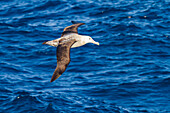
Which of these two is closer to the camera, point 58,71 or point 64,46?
point 58,71

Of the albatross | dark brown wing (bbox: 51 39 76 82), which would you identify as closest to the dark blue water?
the albatross

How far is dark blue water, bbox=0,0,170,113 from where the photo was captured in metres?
28.9

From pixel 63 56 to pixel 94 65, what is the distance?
51.1 ft

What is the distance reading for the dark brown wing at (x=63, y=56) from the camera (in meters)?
15.1

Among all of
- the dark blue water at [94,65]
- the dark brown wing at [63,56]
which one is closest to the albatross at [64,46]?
A: the dark brown wing at [63,56]

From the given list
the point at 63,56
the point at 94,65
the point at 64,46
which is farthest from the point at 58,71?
the point at 94,65

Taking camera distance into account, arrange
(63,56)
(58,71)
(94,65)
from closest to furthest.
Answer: (58,71), (63,56), (94,65)

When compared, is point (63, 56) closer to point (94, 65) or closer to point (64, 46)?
point (64, 46)

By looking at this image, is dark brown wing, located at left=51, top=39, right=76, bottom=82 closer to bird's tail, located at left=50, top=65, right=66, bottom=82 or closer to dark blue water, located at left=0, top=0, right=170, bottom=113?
bird's tail, located at left=50, top=65, right=66, bottom=82

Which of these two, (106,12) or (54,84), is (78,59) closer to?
(54,84)

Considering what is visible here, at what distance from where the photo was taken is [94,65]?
31.2 metres

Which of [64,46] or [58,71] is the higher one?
[64,46]

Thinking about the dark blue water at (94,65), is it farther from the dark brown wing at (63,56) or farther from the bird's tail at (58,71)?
the bird's tail at (58,71)

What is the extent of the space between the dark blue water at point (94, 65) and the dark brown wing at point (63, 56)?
12.6m
